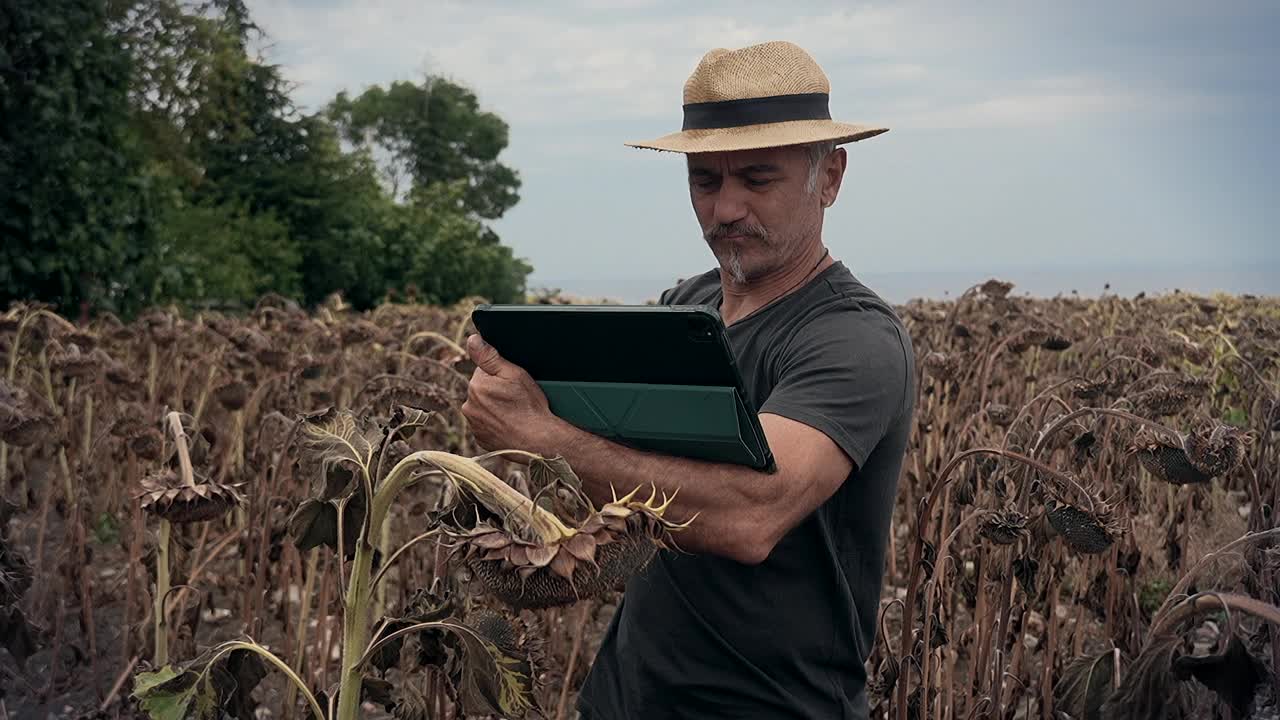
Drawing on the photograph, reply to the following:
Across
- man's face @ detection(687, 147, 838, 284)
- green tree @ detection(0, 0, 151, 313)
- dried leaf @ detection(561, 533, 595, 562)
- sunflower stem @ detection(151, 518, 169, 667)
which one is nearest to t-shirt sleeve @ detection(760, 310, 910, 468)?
man's face @ detection(687, 147, 838, 284)

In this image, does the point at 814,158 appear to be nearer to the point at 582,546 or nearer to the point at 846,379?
the point at 846,379

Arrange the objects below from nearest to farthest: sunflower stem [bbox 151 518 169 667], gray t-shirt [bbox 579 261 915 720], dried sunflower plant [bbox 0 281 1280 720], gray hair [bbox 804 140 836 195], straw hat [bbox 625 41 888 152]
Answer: dried sunflower plant [bbox 0 281 1280 720] < gray t-shirt [bbox 579 261 915 720] < straw hat [bbox 625 41 888 152] < gray hair [bbox 804 140 836 195] < sunflower stem [bbox 151 518 169 667]

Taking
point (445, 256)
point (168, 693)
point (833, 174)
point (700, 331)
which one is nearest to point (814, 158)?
point (833, 174)

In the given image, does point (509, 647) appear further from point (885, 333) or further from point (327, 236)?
point (327, 236)

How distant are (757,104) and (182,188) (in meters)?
31.4

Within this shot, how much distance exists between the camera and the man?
7.11ft

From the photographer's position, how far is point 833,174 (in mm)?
2771

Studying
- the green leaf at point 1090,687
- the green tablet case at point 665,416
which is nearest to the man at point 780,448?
the green tablet case at point 665,416

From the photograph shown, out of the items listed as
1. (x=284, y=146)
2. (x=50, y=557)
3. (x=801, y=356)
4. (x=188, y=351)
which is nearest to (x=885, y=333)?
(x=801, y=356)

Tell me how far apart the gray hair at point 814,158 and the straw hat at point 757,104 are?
5cm

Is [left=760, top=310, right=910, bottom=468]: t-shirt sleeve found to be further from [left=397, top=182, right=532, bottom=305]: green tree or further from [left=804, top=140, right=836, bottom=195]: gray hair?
[left=397, top=182, right=532, bottom=305]: green tree

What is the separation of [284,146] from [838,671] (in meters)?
30.4

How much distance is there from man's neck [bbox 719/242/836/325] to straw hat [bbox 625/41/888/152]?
0.25 metres

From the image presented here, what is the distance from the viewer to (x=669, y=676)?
245 centimetres
